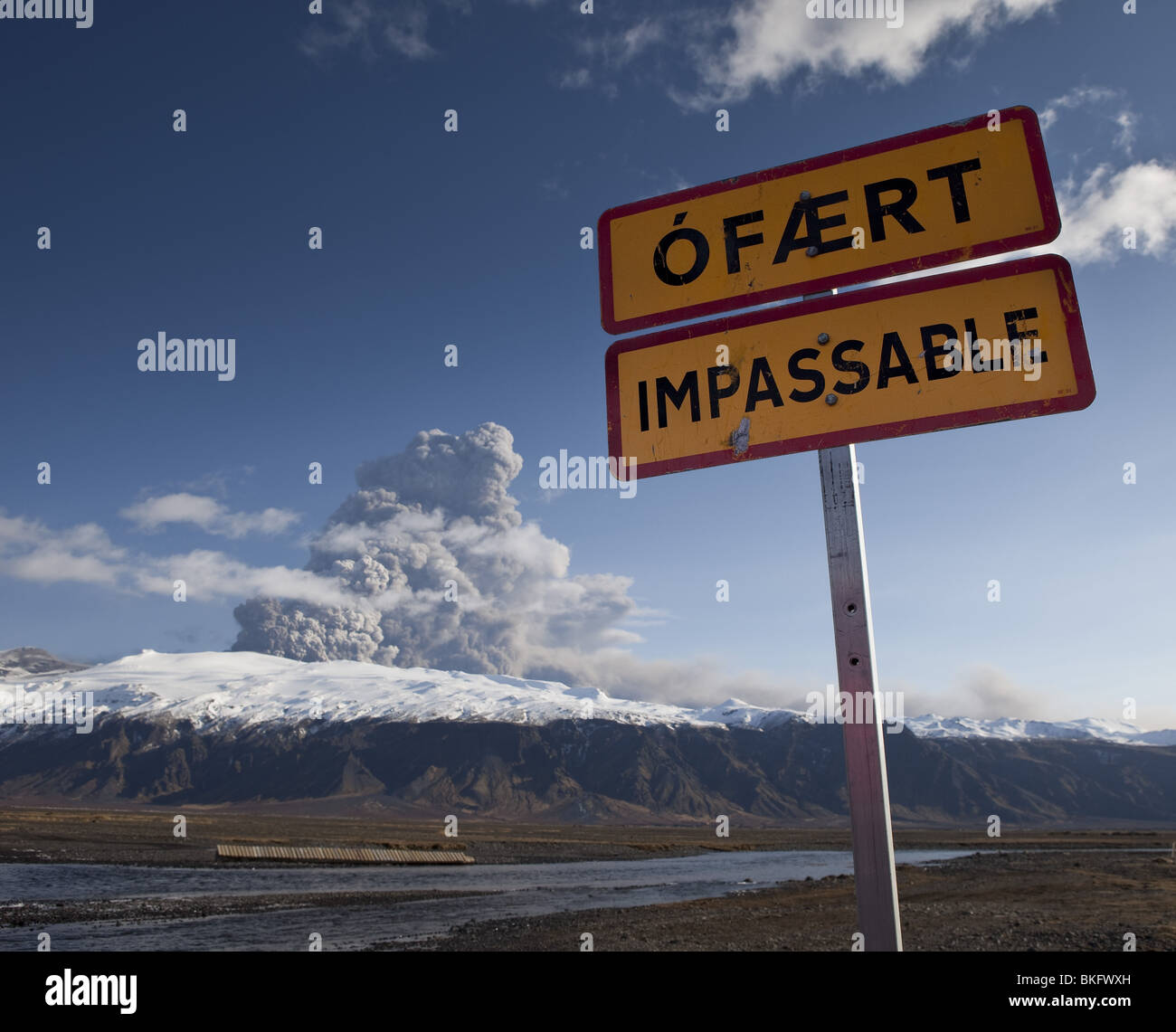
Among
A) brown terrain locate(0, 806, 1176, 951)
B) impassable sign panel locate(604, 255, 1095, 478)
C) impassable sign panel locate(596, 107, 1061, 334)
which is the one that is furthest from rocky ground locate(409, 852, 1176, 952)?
impassable sign panel locate(596, 107, 1061, 334)

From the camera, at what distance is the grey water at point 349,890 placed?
67.6ft

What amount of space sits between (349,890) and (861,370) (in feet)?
121

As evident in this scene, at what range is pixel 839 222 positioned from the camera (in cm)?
303

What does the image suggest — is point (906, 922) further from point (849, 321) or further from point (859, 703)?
point (849, 321)

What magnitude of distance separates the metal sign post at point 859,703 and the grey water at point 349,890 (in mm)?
19760

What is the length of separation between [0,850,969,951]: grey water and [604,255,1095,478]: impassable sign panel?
64.8ft

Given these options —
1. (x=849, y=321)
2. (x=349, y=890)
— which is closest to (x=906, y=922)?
(x=349, y=890)

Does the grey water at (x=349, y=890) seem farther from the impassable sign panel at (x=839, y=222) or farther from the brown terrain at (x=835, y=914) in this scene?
the impassable sign panel at (x=839, y=222)

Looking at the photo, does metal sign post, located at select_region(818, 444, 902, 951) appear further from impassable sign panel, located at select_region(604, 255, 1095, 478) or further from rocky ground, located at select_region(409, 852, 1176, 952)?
rocky ground, located at select_region(409, 852, 1176, 952)
